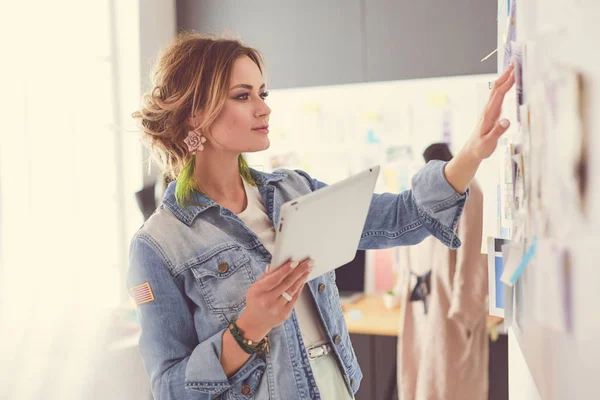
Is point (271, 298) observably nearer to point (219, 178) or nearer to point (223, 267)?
point (223, 267)

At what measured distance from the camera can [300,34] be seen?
330 cm

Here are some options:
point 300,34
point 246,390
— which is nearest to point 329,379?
point 246,390

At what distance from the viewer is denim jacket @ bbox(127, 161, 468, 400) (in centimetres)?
121

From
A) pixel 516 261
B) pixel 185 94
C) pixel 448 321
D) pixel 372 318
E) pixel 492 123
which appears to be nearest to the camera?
pixel 516 261

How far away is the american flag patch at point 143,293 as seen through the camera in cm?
121

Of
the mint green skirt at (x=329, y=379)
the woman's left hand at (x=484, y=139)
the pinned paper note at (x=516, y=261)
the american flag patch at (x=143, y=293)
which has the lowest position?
the mint green skirt at (x=329, y=379)

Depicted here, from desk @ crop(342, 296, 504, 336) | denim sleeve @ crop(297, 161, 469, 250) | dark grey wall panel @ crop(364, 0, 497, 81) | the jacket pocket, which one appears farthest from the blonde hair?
dark grey wall panel @ crop(364, 0, 497, 81)

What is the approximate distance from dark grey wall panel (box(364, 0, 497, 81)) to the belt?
200 centimetres

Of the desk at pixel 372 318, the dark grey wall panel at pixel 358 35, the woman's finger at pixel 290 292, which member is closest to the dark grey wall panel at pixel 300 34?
the dark grey wall panel at pixel 358 35

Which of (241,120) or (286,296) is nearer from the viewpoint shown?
(286,296)

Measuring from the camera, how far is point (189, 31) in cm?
352

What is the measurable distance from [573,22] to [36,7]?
259 cm

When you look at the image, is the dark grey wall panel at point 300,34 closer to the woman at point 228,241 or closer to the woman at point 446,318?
the woman at point 446,318

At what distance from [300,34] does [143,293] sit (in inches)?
92.5
